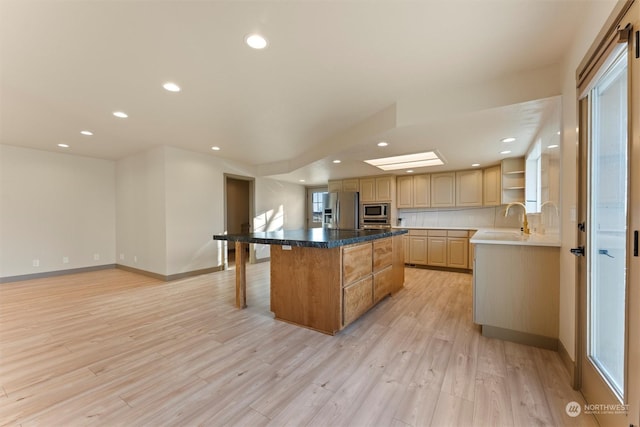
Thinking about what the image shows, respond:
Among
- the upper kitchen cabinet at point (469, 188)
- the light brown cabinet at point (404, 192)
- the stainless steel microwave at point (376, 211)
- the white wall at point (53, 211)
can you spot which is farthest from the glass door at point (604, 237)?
the white wall at point (53, 211)

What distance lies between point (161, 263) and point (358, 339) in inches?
155

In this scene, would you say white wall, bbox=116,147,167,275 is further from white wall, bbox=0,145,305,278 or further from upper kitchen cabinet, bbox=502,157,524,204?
upper kitchen cabinet, bbox=502,157,524,204

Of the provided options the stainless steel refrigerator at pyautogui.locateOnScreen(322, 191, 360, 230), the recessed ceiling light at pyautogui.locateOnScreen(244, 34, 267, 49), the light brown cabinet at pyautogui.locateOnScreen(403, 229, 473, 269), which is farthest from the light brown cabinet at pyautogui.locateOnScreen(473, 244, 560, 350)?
the stainless steel refrigerator at pyautogui.locateOnScreen(322, 191, 360, 230)

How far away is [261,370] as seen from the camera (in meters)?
1.89

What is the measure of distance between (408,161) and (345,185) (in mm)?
2255

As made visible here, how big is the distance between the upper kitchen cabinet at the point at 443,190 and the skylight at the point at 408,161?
86cm

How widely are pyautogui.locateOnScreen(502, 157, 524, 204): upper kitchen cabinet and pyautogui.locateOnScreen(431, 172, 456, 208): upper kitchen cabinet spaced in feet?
3.07

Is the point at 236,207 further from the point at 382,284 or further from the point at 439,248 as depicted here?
the point at 382,284

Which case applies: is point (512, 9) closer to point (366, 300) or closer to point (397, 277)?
point (366, 300)

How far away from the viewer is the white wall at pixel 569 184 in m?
1.71

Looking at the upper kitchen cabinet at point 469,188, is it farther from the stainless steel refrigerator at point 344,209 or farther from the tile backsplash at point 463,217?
the stainless steel refrigerator at point 344,209

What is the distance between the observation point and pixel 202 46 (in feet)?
6.12

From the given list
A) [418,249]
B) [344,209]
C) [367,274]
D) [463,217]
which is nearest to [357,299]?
[367,274]

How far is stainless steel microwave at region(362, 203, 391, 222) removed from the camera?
19.7 ft
